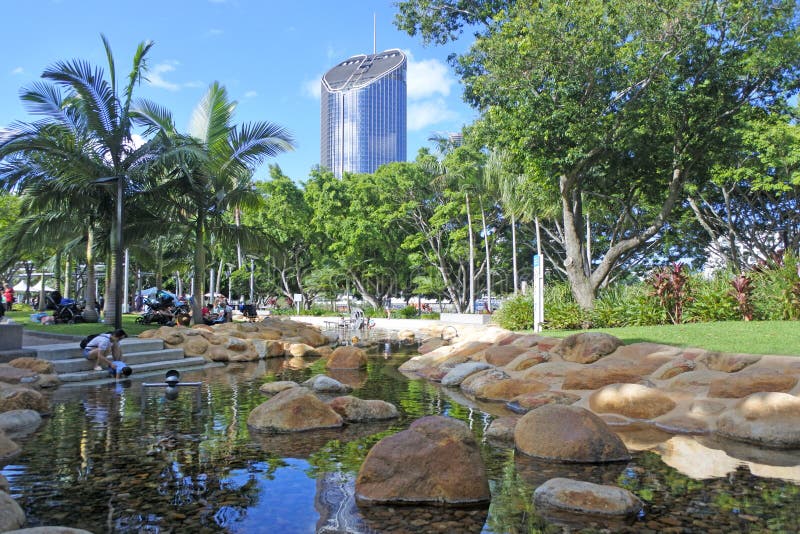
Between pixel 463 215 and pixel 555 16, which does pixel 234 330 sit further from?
pixel 463 215

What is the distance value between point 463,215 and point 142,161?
21.1 metres

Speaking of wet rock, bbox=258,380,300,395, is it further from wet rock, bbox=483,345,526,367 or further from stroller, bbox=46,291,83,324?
stroller, bbox=46,291,83,324

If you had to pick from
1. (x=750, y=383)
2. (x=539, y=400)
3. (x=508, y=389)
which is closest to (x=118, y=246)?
(x=508, y=389)

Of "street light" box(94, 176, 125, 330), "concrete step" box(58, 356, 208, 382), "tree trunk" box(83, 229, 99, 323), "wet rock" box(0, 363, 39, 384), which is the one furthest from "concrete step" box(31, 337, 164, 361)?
"tree trunk" box(83, 229, 99, 323)

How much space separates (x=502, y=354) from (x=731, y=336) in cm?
427

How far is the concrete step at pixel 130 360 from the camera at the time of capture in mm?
11617

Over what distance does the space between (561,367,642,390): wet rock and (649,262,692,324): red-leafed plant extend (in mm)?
6269

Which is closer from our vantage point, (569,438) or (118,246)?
(569,438)

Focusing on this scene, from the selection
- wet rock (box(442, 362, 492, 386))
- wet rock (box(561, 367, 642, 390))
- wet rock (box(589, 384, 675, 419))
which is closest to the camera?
wet rock (box(589, 384, 675, 419))

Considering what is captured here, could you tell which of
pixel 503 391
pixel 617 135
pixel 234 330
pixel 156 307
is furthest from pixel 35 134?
pixel 617 135

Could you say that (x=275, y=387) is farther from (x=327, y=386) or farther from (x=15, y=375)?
(x=15, y=375)

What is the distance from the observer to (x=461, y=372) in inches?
456

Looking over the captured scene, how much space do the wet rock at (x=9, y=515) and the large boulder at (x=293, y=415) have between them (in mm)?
3457

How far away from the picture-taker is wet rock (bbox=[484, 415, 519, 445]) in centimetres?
693
